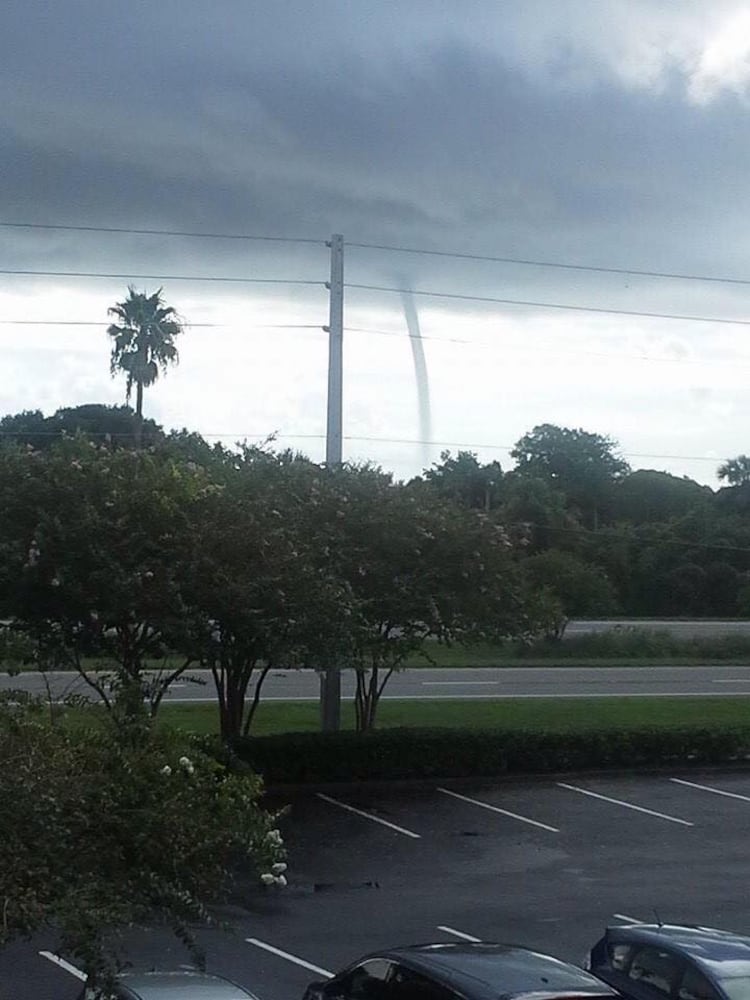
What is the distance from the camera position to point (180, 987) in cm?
930

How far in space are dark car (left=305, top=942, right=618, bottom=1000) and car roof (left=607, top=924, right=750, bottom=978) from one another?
1.29 metres

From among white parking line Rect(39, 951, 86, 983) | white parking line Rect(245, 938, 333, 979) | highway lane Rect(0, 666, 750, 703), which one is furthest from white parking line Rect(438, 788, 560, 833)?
white parking line Rect(39, 951, 86, 983)

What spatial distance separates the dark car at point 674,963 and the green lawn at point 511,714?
54.0 feet

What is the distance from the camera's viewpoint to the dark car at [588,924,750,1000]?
10.8m

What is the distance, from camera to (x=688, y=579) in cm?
6288

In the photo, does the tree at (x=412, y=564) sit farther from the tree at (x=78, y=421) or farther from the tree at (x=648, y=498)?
the tree at (x=648, y=498)

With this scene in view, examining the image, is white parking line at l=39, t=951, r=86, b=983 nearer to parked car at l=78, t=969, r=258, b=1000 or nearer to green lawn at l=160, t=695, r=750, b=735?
parked car at l=78, t=969, r=258, b=1000

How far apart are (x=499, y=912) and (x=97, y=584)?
307 inches

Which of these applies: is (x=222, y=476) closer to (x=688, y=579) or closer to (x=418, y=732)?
(x=418, y=732)

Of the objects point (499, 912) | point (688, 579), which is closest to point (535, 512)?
point (688, 579)

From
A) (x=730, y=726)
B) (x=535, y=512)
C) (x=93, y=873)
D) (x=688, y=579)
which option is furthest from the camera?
(x=688, y=579)

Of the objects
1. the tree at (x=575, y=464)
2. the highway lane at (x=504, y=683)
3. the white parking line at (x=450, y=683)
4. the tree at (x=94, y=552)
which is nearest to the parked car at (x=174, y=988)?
the tree at (x=94, y=552)

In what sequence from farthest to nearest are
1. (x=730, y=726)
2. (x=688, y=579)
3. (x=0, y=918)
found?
(x=688, y=579) < (x=730, y=726) < (x=0, y=918)

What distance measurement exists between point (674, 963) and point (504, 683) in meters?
28.9
